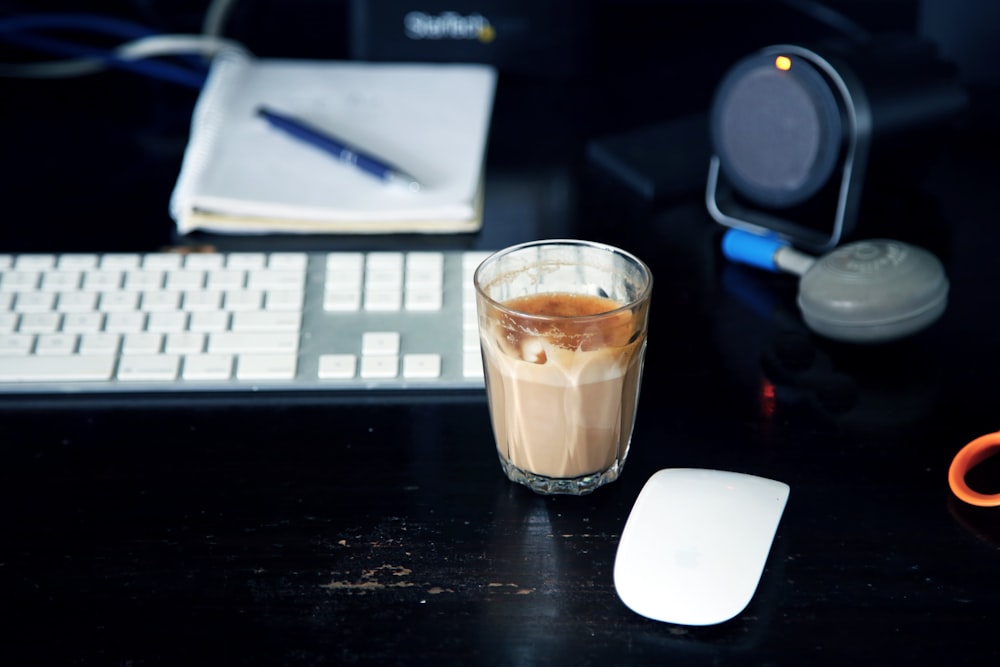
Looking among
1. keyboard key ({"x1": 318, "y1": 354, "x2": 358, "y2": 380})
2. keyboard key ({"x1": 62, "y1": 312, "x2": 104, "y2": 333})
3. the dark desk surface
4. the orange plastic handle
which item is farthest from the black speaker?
keyboard key ({"x1": 62, "y1": 312, "x2": 104, "y2": 333})

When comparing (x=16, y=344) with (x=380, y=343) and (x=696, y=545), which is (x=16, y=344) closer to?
(x=380, y=343)

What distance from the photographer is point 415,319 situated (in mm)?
637

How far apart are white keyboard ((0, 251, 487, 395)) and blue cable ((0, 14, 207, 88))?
391mm

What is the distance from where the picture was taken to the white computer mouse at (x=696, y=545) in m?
0.44

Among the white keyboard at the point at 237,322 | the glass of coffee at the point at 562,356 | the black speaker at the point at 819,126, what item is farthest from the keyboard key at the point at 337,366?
the black speaker at the point at 819,126

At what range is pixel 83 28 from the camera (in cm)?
110

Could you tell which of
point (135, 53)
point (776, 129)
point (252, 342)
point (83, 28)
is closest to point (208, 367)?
point (252, 342)

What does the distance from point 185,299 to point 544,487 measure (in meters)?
0.27

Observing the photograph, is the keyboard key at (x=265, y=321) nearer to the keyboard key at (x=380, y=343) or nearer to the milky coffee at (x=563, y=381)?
the keyboard key at (x=380, y=343)

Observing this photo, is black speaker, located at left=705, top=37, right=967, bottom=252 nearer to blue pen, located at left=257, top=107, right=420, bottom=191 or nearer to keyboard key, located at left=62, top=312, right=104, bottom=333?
blue pen, located at left=257, top=107, right=420, bottom=191

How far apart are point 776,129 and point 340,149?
0.33 m

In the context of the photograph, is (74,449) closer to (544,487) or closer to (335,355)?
(335,355)

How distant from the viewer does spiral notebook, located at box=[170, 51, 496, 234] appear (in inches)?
29.9

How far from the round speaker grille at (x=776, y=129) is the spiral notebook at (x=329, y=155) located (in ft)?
0.64
